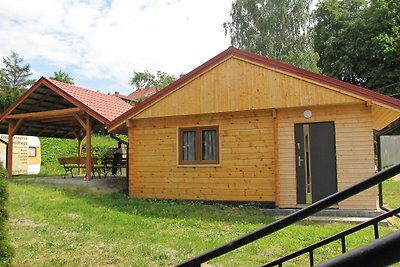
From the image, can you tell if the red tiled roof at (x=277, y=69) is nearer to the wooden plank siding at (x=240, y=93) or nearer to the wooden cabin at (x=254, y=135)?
the wooden cabin at (x=254, y=135)

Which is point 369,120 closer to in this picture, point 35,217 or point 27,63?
point 35,217

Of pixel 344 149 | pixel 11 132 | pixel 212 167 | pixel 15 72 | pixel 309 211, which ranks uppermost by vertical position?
pixel 15 72

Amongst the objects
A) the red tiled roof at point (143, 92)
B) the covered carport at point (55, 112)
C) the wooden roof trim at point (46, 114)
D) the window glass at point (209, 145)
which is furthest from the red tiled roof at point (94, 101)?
the red tiled roof at point (143, 92)

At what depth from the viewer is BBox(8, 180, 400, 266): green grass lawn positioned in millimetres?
5703

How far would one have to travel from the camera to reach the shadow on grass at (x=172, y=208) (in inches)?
354

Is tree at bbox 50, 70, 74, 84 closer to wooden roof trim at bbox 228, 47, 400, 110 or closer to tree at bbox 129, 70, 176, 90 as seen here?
tree at bbox 129, 70, 176, 90

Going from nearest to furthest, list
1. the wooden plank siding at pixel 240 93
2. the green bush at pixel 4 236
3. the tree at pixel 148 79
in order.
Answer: the green bush at pixel 4 236 < the wooden plank siding at pixel 240 93 < the tree at pixel 148 79

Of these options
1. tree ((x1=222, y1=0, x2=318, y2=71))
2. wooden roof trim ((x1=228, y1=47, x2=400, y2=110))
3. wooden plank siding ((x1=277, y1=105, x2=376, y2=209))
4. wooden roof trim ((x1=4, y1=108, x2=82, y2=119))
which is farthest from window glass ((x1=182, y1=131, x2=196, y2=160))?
tree ((x1=222, y1=0, x2=318, y2=71))

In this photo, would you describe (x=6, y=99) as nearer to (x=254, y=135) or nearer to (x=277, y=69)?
(x=254, y=135)

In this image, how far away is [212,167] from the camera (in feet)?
35.4

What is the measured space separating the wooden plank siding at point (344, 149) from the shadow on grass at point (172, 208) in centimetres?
119

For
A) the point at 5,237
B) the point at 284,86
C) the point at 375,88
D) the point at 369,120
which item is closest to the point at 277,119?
the point at 284,86

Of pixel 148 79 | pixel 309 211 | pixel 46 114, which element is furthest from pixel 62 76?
pixel 309 211

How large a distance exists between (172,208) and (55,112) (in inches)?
274
